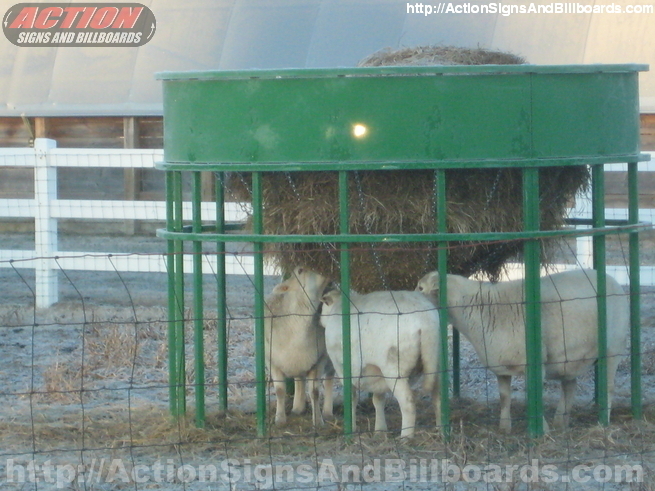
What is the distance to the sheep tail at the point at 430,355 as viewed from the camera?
209 inches

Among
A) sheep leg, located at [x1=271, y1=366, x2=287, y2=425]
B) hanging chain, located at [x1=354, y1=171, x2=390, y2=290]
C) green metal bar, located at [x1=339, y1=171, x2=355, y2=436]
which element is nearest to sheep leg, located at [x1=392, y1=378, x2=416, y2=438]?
green metal bar, located at [x1=339, y1=171, x2=355, y2=436]

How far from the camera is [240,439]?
5.57 meters

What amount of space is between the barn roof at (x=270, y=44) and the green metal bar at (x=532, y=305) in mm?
8082

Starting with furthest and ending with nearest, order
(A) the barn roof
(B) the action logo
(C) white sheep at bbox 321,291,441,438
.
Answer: (B) the action logo, (A) the barn roof, (C) white sheep at bbox 321,291,441,438

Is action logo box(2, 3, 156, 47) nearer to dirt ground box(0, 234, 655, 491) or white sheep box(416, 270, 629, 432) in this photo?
dirt ground box(0, 234, 655, 491)

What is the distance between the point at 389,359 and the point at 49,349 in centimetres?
380

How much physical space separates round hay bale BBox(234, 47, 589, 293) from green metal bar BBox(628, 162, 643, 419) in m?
0.29

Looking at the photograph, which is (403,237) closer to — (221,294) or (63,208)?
(221,294)

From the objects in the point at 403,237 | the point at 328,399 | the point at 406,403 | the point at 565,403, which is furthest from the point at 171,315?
the point at 565,403

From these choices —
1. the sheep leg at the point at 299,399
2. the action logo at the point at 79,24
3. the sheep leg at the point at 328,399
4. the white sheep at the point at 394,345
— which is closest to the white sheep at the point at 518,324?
the white sheep at the point at 394,345

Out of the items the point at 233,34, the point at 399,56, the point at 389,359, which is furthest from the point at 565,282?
the point at 233,34

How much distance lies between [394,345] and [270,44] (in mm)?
9476

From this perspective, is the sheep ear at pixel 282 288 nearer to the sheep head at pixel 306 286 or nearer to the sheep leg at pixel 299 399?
the sheep head at pixel 306 286

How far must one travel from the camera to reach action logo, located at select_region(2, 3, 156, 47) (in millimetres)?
14828
